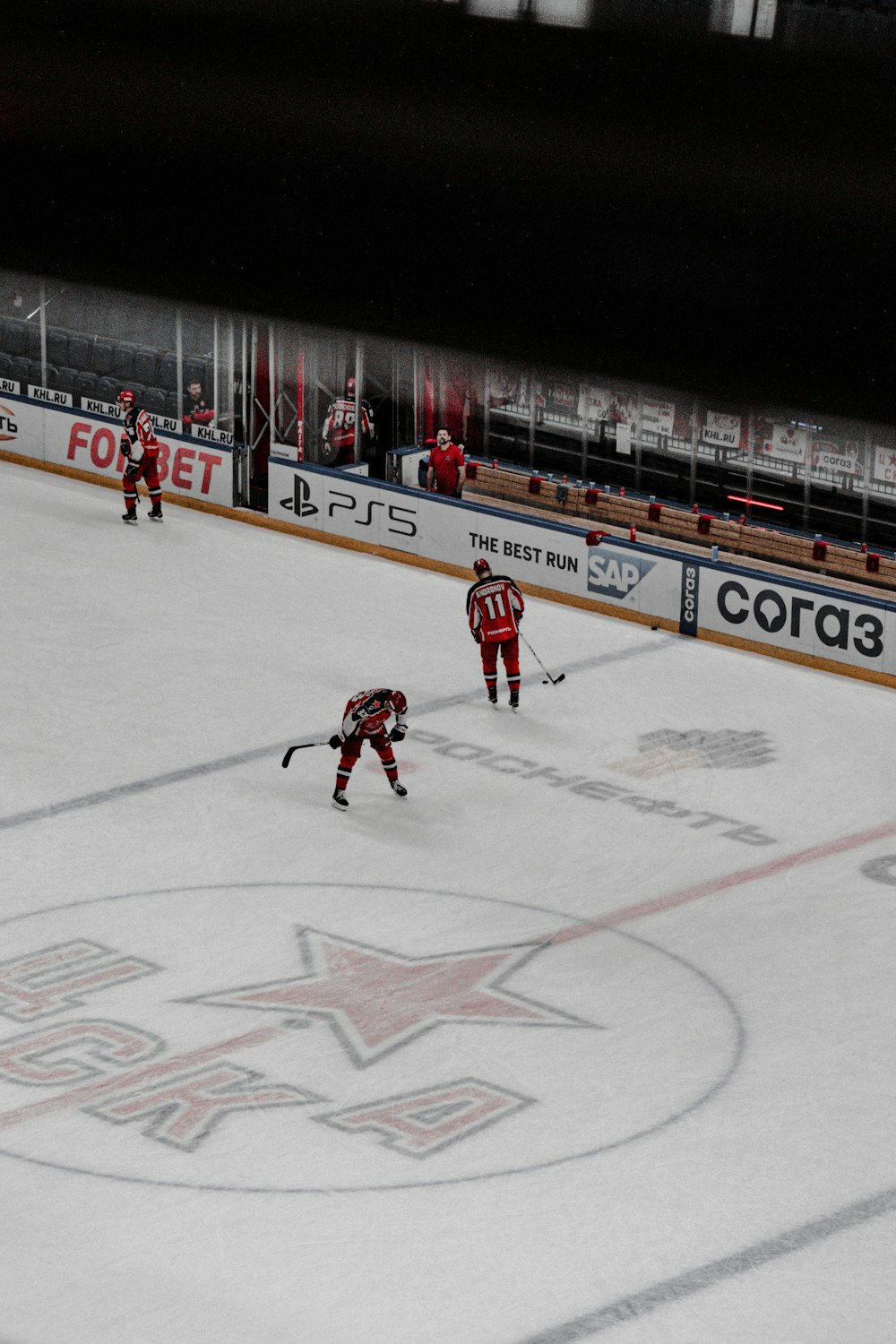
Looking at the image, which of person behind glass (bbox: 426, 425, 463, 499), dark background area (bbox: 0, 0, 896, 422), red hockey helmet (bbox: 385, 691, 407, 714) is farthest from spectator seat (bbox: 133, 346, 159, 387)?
dark background area (bbox: 0, 0, 896, 422)

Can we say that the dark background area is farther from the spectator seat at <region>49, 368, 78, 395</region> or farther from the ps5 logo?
the spectator seat at <region>49, 368, 78, 395</region>

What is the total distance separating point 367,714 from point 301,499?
10.2m

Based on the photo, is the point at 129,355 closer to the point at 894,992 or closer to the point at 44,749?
the point at 44,749

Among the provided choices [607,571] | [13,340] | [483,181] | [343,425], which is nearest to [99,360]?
[13,340]

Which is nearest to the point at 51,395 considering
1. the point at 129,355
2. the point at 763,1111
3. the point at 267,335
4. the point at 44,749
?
the point at 129,355

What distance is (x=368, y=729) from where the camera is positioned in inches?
584

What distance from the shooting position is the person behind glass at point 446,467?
23.9m

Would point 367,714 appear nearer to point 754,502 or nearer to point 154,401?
point 754,502

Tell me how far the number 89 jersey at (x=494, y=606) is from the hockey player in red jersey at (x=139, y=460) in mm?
7488

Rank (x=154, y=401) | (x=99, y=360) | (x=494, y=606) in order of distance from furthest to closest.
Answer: (x=99, y=360)
(x=154, y=401)
(x=494, y=606)

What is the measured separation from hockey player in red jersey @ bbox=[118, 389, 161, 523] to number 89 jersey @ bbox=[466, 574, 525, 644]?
7488 millimetres

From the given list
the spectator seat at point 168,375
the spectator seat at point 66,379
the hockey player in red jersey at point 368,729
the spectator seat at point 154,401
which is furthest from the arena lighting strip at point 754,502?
the spectator seat at point 66,379

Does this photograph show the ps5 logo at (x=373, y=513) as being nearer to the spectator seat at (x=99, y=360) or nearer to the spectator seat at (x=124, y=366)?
the spectator seat at (x=124, y=366)

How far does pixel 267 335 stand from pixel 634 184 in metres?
0.29
